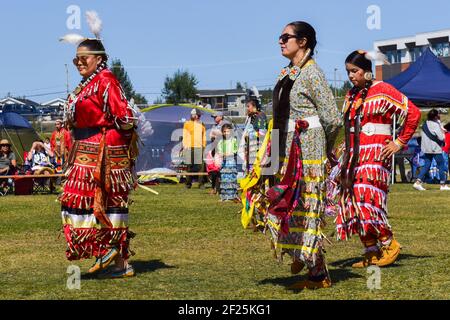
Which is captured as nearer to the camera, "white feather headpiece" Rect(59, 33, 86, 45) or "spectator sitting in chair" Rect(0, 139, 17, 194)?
"white feather headpiece" Rect(59, 33, 86, 45)

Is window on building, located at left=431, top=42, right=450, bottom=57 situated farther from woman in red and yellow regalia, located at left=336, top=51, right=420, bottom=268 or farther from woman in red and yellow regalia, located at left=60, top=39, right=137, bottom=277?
woman in red and yellow regalia, located at left=60, top=39, right=137, bottom=277

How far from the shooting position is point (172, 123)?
84.4 ft

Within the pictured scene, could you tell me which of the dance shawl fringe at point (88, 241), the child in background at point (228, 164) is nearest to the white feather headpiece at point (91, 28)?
the dance shawl fringe at point (88, 241)

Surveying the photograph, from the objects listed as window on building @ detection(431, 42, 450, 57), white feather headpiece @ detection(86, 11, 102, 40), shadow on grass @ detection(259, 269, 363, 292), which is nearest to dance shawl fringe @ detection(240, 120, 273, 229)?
shadow on grass @ detection(259, 269, 363, 292)

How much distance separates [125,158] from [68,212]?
0.63 m

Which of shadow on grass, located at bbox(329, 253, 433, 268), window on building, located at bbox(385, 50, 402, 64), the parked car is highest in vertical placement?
window on building, located at bbox(385, 50, 402, 64)

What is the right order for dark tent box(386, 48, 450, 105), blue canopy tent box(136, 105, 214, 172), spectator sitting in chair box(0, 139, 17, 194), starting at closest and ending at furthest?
spectator sitting in chair box(0, 139, 17, 194)
dark tent box(386, 48, 450, 105)
blue canopy tent box(136, 105, 214, 172)

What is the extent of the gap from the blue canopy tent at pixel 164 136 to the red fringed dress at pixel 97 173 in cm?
1647

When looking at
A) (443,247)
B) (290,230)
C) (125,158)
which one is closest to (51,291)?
A: (125,158)

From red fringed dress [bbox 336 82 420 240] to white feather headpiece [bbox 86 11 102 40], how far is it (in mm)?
2263

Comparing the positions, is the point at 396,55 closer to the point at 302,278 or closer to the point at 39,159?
the point at 39,159

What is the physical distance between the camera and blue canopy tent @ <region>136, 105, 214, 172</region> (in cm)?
2447

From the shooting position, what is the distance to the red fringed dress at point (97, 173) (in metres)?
6.58
